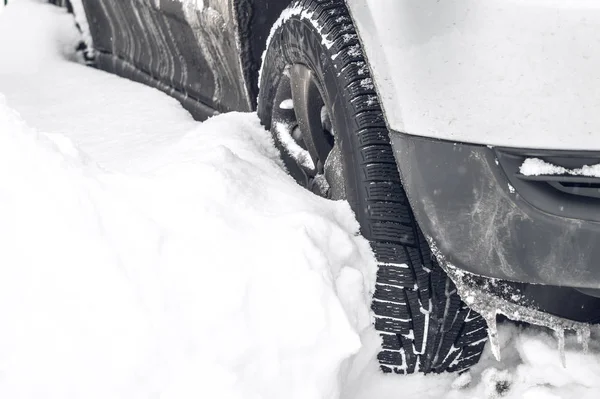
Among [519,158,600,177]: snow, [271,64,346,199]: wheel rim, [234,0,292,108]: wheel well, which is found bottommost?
[271,64,346,199]: wheel rim

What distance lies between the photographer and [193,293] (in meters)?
1.83

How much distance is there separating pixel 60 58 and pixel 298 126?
2843mm

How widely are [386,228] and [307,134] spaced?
1.66 feet

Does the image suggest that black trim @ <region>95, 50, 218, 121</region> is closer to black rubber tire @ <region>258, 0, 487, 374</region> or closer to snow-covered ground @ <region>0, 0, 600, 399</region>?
snow-covered ground @ <region>0, 0, 600, 399</region>

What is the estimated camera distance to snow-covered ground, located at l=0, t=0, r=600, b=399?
67.7 inches

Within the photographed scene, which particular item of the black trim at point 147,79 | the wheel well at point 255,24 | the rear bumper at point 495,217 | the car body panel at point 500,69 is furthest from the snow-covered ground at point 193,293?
the black trim at point 147,79

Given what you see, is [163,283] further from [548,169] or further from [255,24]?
[255,24]

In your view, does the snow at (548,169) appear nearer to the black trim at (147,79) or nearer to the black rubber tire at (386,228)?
the black rubber tire at (386,228)

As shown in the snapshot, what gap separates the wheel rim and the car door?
33cm

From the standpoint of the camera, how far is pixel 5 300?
5.83ft

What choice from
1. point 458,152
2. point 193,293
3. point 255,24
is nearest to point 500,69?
point 458,152

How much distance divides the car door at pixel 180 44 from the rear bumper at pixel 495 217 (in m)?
1.22

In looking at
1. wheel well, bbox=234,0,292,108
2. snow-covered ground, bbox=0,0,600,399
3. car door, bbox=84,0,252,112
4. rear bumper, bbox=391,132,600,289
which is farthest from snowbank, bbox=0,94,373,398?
car door, bbox=84,0,252,112

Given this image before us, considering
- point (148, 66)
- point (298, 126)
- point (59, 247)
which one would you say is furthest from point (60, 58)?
point (59, 247)
